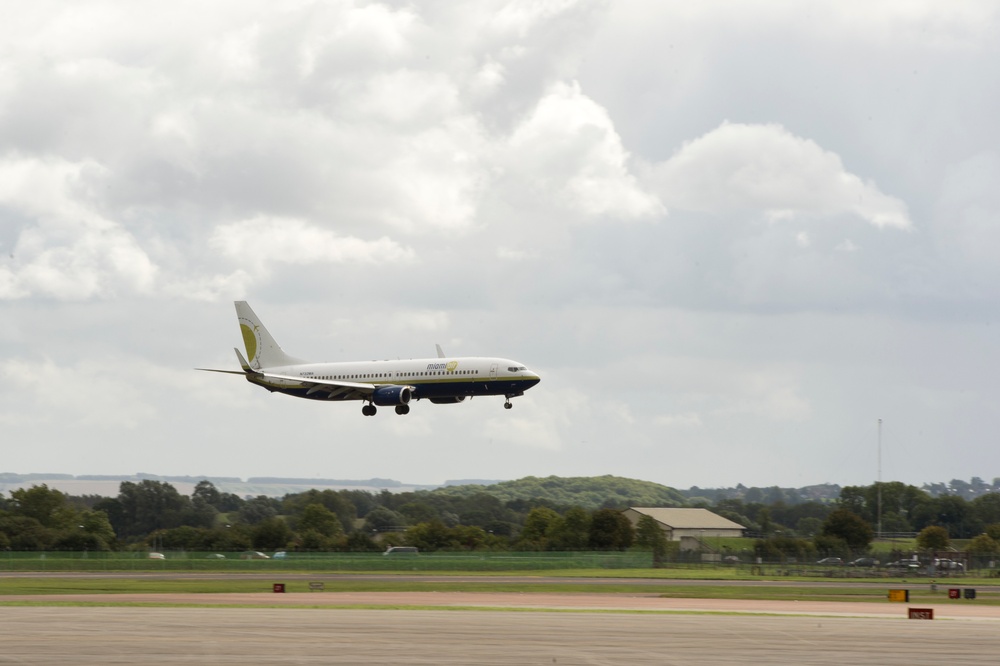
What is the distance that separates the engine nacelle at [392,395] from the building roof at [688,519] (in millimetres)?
81805

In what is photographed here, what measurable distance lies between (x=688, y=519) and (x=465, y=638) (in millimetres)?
136857

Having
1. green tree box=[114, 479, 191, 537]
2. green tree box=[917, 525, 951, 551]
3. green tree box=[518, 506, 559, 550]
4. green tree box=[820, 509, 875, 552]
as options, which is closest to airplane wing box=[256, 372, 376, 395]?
green tree box=[518, 506, 559, 550]

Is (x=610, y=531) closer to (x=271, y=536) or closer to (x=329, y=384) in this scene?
(x=271, y=536)

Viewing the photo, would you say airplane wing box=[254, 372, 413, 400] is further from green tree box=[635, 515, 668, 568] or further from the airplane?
green tree box=[635, 515, 668, 568]

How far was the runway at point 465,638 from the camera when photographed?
37.2 metres

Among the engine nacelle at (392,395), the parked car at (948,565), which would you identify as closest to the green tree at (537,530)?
the engine nacelle at (392,395)

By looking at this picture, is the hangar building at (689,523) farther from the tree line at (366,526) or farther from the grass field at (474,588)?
the grass field at (474,588)

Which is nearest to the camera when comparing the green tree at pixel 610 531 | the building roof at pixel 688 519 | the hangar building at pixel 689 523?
the green tree at pixel 610 531

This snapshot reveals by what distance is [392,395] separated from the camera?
307 feet

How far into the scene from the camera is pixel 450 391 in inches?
3627

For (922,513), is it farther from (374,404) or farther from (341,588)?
(341,588)

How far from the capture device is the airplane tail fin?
11162 centimetres

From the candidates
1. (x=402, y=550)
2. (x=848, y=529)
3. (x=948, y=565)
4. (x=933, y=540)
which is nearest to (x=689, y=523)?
(x=848, y=529)

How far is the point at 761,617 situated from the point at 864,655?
1455 centimetres
